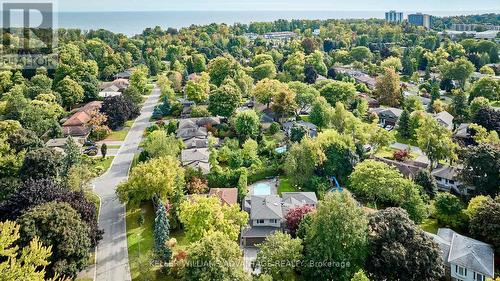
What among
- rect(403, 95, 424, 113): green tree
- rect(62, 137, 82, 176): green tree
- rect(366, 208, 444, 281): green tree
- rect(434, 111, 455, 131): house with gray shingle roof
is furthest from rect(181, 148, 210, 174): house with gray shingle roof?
rect(403, 95, 424, 113): green tree

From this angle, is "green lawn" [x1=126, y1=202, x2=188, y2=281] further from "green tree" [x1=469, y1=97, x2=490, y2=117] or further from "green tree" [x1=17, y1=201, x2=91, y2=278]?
"green tree" [x1=469, y1=97, x2=490, y2=117]

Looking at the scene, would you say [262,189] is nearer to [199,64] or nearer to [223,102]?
[223,102]

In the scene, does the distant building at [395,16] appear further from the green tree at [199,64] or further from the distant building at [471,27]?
the green tree at [199,64]

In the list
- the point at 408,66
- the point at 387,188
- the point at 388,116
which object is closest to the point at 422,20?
the point at 408,66

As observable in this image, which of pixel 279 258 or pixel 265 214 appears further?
pixel 265 214

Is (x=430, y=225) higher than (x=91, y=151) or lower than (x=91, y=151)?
lower
